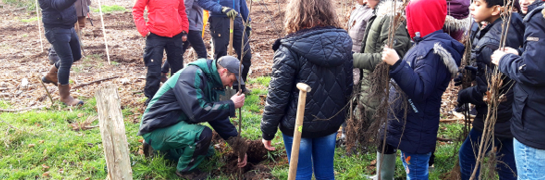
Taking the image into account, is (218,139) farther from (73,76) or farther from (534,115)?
(73,76)

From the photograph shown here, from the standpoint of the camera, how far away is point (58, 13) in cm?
504

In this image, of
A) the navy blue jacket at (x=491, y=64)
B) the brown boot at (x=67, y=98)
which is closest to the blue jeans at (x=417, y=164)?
the navy blue jacket at (x=491, y=64)

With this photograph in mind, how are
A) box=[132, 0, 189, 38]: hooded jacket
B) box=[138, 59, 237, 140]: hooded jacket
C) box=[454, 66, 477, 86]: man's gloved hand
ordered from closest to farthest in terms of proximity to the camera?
box=[454, 66, 477, 86]: man's gloved hand → box=[138, 59, 237, 140]: hooded jacket → box=[132, 0, 189, 38]: hooded jacket

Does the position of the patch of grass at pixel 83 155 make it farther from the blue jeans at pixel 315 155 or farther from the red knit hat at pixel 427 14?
the red knit hat at pixel 427 14

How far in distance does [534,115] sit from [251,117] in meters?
3.49

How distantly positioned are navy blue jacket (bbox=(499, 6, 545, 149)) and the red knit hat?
57cm

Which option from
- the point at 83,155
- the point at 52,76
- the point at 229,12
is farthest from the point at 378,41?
the point at 52,76

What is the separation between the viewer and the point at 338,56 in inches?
94.7

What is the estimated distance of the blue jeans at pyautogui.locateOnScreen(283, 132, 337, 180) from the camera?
8.74ft

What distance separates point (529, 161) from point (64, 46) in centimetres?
546

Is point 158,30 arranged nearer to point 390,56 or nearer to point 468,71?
point 390,56

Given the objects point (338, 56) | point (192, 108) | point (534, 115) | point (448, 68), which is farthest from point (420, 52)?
point (192, 108)

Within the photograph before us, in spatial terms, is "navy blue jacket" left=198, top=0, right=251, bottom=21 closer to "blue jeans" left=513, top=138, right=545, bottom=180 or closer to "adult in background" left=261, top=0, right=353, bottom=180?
"adult in background" left=261, top=0, right=353, bottom=180

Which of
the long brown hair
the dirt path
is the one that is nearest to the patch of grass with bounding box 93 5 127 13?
the dirt path
